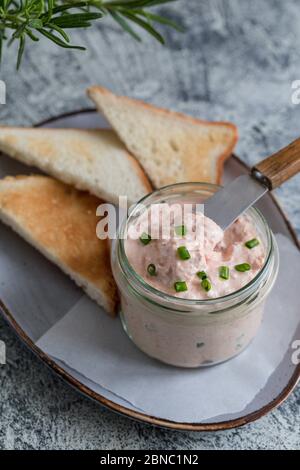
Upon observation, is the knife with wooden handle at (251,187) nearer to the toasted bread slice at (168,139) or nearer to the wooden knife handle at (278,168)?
the wooden knife handle at (278,168)

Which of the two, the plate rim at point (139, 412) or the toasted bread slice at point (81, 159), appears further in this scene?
the toasted bread slice at point (81, 159)

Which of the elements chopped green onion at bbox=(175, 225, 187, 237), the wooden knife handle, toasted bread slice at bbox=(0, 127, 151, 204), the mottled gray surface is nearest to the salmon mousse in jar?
chopped green onion at bbox=(175, 225, 187, 237)

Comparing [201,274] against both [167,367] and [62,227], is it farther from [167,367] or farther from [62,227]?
[62,227]

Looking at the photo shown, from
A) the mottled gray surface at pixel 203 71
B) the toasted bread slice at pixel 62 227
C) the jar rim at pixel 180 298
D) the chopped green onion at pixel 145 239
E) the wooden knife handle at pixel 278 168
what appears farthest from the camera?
the mottled gray surface at pixel 203 71

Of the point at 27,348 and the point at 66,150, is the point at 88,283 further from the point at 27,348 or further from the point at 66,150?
the point at 66,150

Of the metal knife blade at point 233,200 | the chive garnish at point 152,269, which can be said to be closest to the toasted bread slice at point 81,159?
the metal knife blade at point 233,200

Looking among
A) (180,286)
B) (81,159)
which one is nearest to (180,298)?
(180,286)

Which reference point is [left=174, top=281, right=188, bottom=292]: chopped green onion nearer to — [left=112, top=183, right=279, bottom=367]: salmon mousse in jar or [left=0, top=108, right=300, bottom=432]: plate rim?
[left=112, top=183, right=279, bottom=367]: salmon mousse in jar

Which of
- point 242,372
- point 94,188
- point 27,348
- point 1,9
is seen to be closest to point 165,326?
point 242,372
